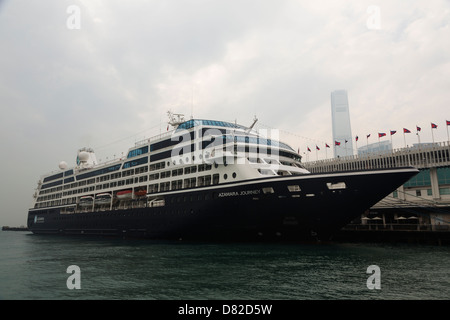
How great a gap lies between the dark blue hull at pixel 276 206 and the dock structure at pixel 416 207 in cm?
1152

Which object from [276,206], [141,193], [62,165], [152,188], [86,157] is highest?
[86,157]

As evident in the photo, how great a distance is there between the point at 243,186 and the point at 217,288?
13413 mm

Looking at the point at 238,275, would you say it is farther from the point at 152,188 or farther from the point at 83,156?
the point at 83,156

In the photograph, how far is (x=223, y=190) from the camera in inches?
1099

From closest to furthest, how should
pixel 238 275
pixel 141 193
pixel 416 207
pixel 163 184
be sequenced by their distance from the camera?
pixel 238 275 → pixel 416 207 → pixel 163 184 → pixel 141 193

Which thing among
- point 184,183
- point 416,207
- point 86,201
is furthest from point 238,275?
point 86,201

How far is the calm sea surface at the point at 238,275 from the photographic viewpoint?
13.1 metres

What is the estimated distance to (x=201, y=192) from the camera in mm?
30062

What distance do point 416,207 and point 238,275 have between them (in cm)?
3085

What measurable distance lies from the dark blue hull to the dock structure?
453 inches

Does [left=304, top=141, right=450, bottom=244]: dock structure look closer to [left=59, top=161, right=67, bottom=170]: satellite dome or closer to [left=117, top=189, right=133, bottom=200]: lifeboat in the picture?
[left=117, top=189, right=133, bottom=200]: lifeboat

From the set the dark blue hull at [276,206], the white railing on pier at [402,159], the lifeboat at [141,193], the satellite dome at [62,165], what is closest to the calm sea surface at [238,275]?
the dark blue hull at [276,206]

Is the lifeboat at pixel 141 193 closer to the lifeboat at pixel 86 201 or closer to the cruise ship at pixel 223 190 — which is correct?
the cruise ship at pixel 223 190
